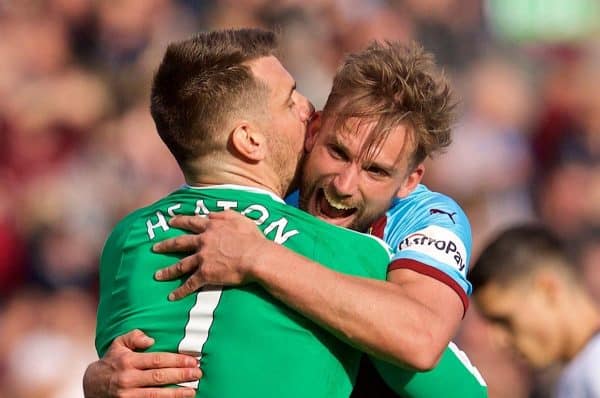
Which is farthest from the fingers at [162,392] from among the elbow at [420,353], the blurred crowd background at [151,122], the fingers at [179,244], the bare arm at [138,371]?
the blurred crowd background at [151,122]

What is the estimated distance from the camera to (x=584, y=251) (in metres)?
6.56

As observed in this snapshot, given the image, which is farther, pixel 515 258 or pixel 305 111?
pixel 515 258

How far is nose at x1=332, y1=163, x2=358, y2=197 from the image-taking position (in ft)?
10.0

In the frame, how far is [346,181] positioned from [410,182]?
0.80 feet

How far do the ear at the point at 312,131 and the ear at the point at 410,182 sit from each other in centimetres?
28

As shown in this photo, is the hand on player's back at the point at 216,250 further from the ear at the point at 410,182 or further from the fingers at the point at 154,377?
the ear at the point at 410,182

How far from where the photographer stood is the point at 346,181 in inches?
121

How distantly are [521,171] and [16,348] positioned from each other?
10.5 ft

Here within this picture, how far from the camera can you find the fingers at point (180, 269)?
2822 mm

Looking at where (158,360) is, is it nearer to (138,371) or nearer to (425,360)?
(138,371)

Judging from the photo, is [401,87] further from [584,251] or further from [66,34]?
[66,34]

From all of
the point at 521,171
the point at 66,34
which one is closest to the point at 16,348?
the point at 66,34

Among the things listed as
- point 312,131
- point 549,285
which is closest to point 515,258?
point 549,285

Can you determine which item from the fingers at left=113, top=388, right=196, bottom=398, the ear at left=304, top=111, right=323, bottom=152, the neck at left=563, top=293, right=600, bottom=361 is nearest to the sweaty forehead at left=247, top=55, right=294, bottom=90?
the ear at left=304, top=111, right=323, bottom=152
